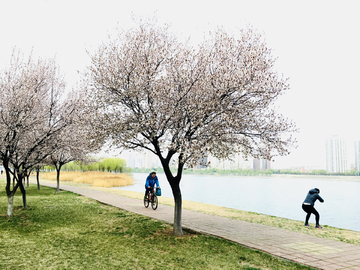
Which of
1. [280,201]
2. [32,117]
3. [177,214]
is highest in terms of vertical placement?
[32,117]

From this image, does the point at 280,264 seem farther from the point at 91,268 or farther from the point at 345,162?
the point at 345,162

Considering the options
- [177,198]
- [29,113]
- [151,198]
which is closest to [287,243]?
[177,198]

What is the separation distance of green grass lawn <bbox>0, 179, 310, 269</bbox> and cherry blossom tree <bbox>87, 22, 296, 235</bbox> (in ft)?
4.41

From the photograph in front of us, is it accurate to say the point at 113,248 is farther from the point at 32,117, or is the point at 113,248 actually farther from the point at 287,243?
the point at 32,117

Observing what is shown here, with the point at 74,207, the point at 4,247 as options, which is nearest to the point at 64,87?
the point at 74,207

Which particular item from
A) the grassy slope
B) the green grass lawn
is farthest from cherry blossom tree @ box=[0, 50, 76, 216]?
the grassy slope

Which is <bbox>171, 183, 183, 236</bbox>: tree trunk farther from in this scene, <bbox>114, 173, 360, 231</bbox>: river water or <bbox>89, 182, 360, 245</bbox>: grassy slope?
<bbox>114, 173, 360, 231</bbox>: river water

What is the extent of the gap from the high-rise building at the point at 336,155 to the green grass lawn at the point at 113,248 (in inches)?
4051

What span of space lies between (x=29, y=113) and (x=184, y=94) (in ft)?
21.7

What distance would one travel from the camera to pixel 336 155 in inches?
3826

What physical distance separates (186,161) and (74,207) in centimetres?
942

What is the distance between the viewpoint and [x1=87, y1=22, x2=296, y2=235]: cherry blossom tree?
784 centimetres

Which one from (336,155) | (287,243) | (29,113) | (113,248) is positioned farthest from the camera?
(336,155)

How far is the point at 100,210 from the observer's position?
13438mm
